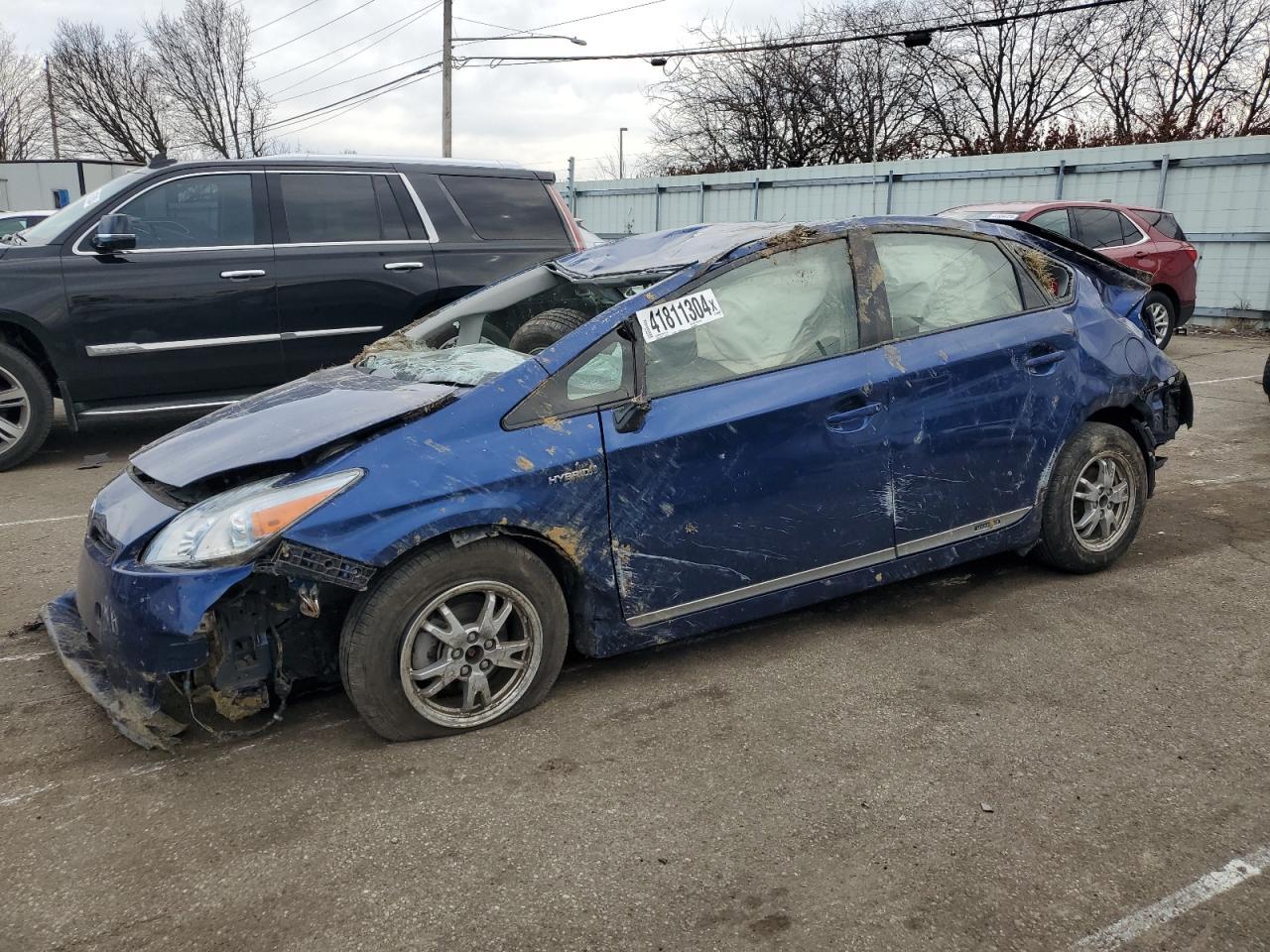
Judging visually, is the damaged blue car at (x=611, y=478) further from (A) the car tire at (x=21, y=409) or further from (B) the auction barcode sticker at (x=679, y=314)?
(A) the car tire at (x=21, y=409)

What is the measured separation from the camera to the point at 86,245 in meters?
6.64

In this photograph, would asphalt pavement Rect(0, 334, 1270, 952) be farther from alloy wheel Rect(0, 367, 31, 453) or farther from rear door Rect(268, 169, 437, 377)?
rear door Rect(268, 169, 437, 377)

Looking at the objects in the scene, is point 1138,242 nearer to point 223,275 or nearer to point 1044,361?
point 1044,361

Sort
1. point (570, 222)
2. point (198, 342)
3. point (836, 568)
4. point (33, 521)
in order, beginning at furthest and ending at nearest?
point (570, 222)
point (198, 342)
point (33, 521)
point (836, 568)

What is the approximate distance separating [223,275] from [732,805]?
5685mm

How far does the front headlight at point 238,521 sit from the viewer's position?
112 inches

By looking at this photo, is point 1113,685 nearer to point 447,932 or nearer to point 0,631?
point 447,932

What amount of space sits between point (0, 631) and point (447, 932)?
2.79 m

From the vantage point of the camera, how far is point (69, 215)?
6801 mm

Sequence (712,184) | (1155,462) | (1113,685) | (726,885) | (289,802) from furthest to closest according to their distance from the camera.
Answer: (712,184) < (1155,462) < (1113,685) < (289,802) < (726,885)

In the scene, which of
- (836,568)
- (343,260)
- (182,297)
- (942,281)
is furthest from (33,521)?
(942,281)

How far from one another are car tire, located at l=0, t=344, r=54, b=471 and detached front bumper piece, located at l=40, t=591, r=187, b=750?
4.10 m

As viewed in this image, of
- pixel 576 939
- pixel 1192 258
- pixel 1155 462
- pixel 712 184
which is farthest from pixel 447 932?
pixel 712 184

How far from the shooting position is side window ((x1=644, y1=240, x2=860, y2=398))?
3426mm
